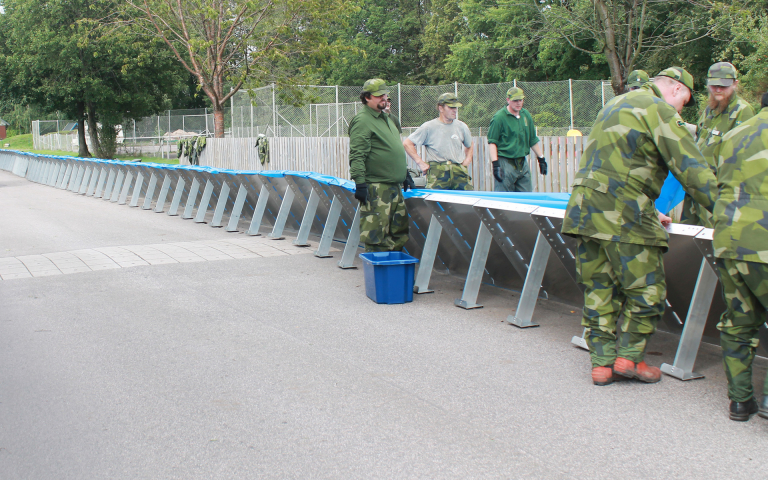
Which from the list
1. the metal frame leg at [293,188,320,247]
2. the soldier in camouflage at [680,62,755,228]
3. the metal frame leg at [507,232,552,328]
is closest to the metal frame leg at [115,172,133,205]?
the metal frame leg at [293,188,320,247]

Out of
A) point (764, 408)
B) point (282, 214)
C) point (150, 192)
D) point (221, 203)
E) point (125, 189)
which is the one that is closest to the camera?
point (764, 408)

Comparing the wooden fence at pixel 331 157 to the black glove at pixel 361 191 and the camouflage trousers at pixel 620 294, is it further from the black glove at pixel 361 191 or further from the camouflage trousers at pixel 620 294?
the camouflage trousers at pixel 620 294

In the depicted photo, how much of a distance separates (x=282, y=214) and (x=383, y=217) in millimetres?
3880

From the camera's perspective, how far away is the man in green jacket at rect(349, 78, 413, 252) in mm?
7434

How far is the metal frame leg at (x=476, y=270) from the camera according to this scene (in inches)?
263

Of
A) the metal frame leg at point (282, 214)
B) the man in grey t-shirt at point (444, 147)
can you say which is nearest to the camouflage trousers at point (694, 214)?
the man in grey t-shirt at point (444, 147)

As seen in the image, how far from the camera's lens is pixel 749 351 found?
400 centimetres

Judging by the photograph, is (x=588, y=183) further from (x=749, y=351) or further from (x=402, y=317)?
(x=402, y=317)

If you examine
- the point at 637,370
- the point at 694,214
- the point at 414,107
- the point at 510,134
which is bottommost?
the point at 637,370

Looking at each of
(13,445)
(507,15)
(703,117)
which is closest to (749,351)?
(703,117)

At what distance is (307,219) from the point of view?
34.2ft

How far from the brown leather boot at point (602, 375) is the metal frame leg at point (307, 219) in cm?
609

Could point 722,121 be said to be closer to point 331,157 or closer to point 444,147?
point 444,147

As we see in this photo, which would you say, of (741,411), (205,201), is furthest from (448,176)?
(205,201)
